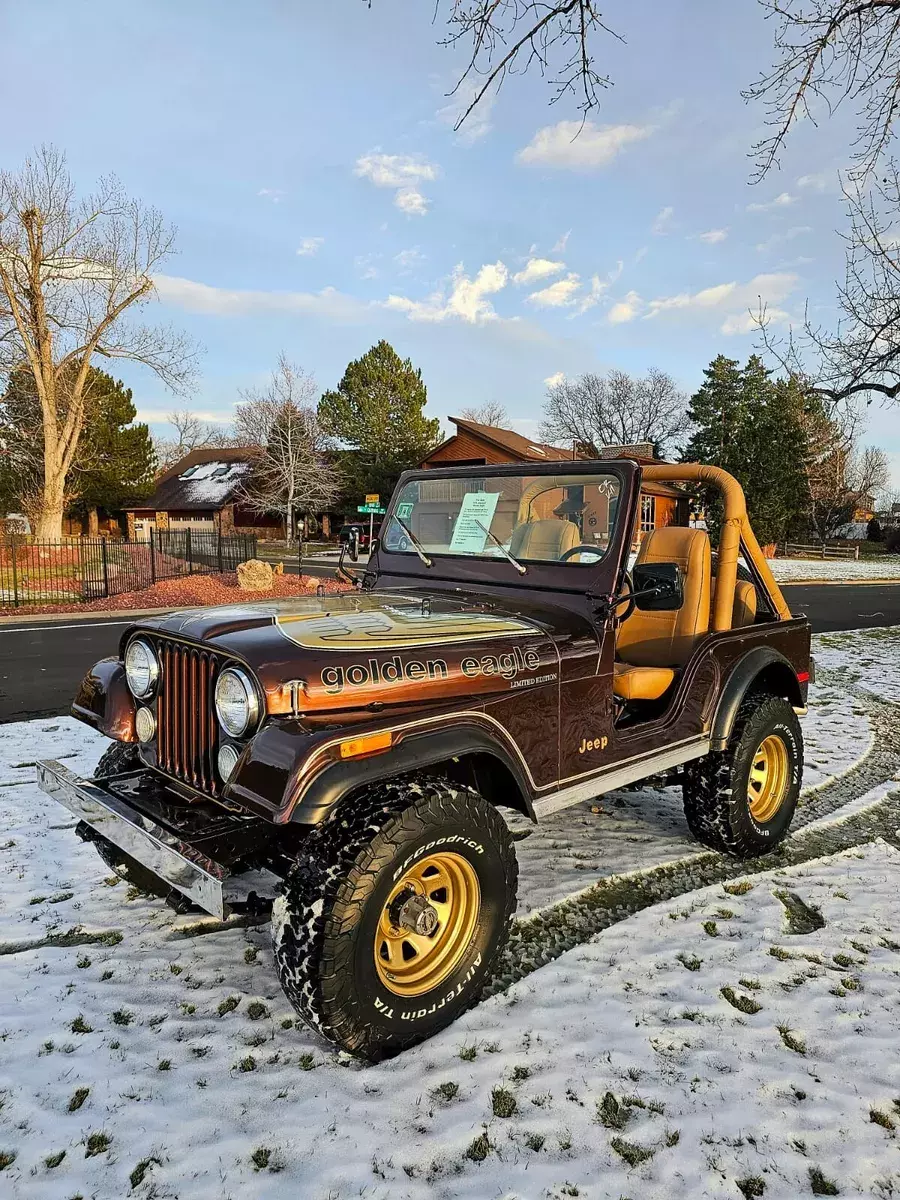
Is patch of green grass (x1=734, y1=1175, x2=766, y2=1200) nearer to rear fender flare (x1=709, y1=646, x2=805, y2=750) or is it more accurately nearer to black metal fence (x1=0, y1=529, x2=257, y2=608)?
rear fender flare (x1=709, y1=646, x2=805, y2=750)

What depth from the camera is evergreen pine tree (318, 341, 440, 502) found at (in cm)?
4119

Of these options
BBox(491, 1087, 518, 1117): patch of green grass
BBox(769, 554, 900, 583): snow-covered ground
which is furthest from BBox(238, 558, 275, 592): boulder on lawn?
BBox(769, 554, 900, 583): snow-covered ground

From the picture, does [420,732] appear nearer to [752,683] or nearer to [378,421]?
[752,683]

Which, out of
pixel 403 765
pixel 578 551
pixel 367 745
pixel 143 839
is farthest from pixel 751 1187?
pixel 578 551

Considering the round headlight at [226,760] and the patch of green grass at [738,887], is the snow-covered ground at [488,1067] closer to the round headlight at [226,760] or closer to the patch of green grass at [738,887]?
the patch of green grass at [738,887]

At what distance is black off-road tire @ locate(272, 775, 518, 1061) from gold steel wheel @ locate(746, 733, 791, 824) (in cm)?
224

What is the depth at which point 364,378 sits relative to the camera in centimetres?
4272

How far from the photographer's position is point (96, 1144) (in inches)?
82.0

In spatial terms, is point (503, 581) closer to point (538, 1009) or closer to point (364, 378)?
point (538, 1009)

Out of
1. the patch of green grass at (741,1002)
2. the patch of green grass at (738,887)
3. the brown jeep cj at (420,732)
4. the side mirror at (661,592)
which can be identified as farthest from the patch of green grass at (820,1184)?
the side mirror at (661,592)

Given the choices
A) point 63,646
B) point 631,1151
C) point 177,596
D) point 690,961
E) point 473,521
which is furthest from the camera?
point 177,596

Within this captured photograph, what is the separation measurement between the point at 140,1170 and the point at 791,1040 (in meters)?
2.10

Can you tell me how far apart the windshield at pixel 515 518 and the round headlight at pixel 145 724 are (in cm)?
163

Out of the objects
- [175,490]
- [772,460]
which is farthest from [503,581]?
[175,490]
